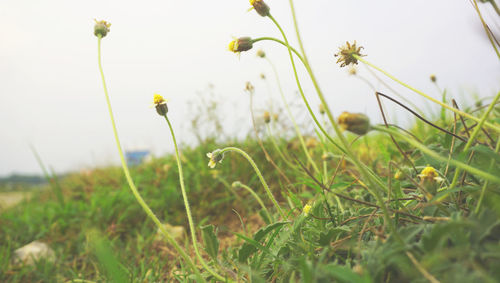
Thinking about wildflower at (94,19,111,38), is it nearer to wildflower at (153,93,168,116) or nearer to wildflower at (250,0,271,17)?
wildflower at (153,93,168,116)

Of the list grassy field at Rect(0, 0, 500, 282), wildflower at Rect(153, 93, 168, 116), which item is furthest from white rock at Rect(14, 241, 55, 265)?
wildflower at Rect(153, 93, 168, 116)

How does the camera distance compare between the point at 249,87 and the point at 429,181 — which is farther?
the point at 249,87

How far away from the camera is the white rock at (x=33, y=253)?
192 cm

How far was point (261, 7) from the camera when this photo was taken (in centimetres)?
87

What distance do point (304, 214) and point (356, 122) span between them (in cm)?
38

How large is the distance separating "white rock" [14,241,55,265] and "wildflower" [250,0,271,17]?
188 cm

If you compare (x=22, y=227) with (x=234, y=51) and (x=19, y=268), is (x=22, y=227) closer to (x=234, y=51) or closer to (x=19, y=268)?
(x=19, y=268)

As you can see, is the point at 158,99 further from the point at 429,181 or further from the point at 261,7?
the point at 429,181

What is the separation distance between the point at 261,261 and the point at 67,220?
7.24 ft

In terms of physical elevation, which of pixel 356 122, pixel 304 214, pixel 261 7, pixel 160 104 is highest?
pixel 261 7

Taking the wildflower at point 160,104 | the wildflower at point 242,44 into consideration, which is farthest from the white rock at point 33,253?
the wildflower at point 242,44

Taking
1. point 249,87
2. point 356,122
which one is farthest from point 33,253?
point 356,122

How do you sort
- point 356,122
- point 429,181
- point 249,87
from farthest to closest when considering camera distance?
point 249,87 < point 429,181 < point 356,122

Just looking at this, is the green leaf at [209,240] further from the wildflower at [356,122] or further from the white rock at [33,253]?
the white rock at [33,253]
